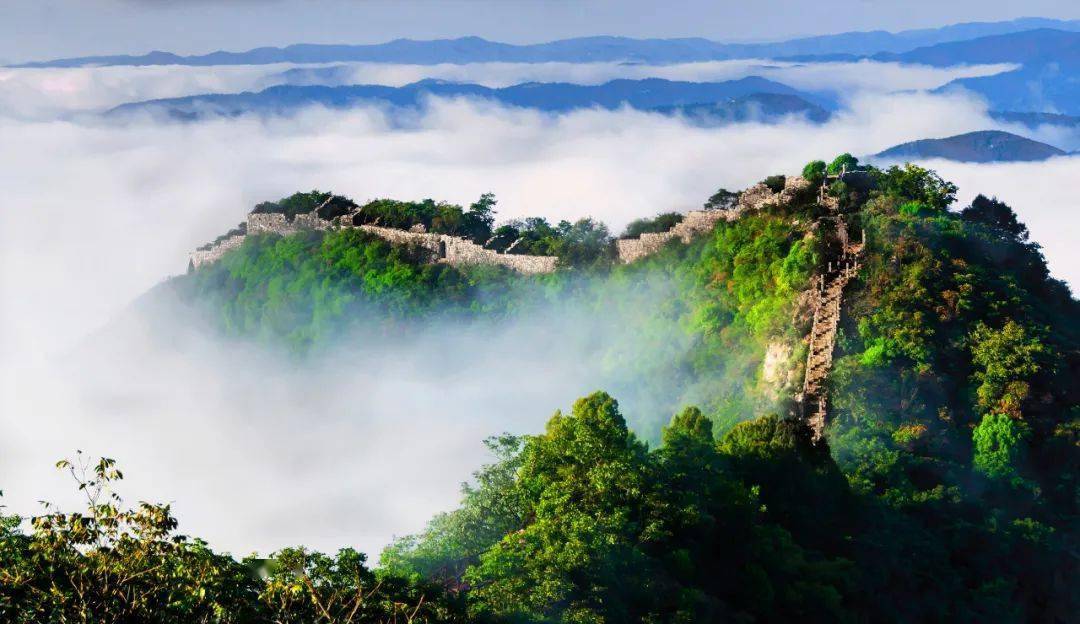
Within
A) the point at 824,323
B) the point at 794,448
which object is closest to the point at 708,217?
the point at 824,323

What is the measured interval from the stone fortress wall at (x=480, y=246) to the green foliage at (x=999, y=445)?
43.6ft

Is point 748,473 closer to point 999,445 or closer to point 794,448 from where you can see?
point 794,448

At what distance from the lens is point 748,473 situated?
110 ft

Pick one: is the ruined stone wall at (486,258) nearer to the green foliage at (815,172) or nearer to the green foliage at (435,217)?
the green foliage at (435,217)

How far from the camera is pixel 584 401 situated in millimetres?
32156

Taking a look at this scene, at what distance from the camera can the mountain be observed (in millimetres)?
161000

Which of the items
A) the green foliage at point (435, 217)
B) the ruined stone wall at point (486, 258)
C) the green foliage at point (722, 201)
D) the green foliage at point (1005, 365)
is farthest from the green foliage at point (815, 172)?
the green foliage at point (435, 217)

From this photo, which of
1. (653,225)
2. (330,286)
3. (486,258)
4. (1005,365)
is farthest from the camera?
(330,286)

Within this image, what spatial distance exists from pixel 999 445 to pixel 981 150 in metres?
134

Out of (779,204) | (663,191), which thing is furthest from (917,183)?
(663,191)

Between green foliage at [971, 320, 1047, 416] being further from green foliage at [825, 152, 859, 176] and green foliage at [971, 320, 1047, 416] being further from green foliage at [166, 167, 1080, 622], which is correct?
green foliage at [825, 152, 859, 176]

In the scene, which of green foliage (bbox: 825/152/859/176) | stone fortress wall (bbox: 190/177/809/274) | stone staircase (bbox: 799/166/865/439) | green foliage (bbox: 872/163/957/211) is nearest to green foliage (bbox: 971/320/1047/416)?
stone staircase (bbox: 799/166/865/439)

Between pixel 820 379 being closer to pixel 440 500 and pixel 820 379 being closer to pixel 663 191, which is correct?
pixel 440 500

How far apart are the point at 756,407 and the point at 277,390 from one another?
99.4ft
